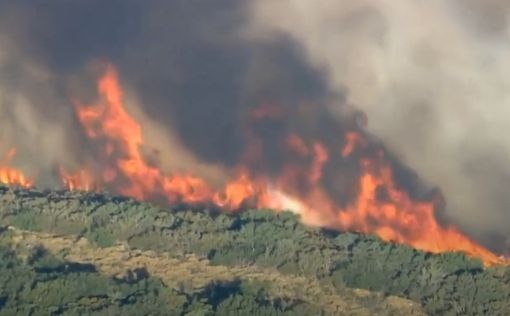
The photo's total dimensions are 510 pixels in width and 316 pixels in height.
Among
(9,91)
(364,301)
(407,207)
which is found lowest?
(364,301)

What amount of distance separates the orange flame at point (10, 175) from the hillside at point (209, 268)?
2.99 meters

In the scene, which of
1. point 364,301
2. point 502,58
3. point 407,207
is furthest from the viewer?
point 502,58

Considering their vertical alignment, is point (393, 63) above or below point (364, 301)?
above

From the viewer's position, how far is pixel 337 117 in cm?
5878

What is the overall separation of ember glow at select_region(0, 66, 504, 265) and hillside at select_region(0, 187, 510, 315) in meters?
0.73

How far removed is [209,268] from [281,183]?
18.3 feet

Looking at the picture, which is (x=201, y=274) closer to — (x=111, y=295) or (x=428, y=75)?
(x=111, y=295)

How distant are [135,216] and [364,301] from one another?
8.70 m

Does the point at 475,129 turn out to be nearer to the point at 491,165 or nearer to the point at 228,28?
the point at 491,165

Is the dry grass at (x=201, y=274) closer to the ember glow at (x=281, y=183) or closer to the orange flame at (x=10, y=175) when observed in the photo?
the ember glow at (x=281, y=183)

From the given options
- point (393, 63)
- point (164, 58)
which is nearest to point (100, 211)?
point (164, 58)

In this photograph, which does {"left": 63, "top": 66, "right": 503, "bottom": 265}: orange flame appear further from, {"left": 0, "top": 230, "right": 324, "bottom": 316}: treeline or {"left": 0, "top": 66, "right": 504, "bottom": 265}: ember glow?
{"left": 0, "top": 230, "right": 324, "bottom": 316}: treeline

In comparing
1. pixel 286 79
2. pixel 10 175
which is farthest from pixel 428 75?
pixel 10 175

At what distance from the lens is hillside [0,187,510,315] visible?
165 feet
